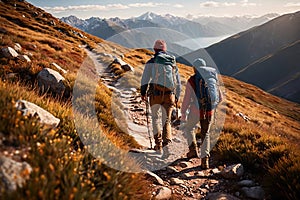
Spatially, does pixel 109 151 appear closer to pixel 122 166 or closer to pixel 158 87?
pixel 122 166

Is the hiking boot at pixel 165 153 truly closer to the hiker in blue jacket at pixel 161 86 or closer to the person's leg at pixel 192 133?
the hiker in blue jacket at pixel 161 86

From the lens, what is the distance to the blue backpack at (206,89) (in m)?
7.50

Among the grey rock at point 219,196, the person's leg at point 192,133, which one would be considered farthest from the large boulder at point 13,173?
the person's leg at point 192,133

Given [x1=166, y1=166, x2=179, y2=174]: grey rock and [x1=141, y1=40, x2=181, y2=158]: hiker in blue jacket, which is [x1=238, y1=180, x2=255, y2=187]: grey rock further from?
[x1=141, y1=40, x2=181, y2=158]: hiker in blue jacket

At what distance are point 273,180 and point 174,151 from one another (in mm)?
3669

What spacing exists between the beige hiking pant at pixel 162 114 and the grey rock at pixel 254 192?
8.98 feet

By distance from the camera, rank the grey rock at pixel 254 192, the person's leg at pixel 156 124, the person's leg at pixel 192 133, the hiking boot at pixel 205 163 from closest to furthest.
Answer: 1. the grey rock at pixel 254 192
2. the hiking boot at pixel 205 163
3. the person's leg at pixel 156 124
4. the person's leg at pixel 192 133

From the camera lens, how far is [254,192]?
18.8 ft

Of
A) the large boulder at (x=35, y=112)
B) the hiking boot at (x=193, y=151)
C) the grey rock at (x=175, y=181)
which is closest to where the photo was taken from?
the large boulder at (x=35, y=112)

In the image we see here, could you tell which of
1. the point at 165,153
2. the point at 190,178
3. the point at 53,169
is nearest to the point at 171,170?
the point at 190,178

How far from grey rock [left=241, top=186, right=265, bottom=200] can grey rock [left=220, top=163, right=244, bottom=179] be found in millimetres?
628

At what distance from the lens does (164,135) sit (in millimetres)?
7922

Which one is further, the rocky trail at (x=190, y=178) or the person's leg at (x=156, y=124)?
the person's leg at (x=156, y=124)

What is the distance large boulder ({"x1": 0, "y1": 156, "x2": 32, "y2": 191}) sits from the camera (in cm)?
302
